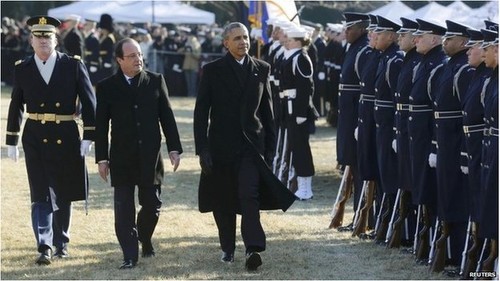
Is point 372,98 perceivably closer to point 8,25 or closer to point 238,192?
point 238,192

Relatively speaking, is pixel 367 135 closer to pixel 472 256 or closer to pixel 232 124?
pixel 232 124

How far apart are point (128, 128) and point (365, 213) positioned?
8.37 feet

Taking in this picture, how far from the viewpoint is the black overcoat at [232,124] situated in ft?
31.9

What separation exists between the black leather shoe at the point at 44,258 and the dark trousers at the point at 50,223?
38mm

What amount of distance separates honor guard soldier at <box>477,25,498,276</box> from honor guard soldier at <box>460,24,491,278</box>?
0.16m

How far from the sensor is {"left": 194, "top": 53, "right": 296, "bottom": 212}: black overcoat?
9.71 meters

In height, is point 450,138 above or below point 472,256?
above

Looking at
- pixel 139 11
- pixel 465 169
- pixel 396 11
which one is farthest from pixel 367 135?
pixel 139 11

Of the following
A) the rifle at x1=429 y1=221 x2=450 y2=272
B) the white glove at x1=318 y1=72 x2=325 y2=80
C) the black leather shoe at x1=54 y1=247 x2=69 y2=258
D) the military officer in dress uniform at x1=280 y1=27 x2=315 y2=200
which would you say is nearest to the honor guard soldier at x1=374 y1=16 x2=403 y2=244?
the rifle at x1=429 y1=221 x2=450 y2=272

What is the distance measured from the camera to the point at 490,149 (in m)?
8.27

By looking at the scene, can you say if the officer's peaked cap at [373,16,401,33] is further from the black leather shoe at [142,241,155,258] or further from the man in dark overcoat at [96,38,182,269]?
the black leather shoe at [142,241,155,258]

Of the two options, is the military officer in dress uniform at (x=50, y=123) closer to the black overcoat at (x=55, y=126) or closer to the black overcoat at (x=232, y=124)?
the black overcoat at (x=55, y=126)

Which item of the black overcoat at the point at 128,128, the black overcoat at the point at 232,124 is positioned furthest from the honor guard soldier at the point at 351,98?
the black overcoat at the point at 128,128

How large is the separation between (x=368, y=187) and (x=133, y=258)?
2.57 metres
